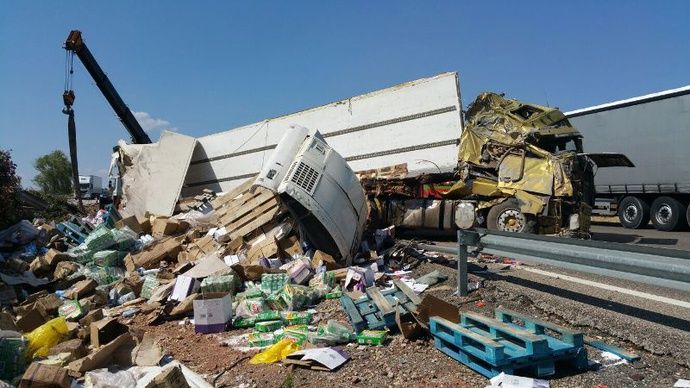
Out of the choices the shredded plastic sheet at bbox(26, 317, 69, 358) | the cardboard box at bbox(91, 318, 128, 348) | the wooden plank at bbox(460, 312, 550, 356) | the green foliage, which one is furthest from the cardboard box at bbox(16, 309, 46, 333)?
the green foliage

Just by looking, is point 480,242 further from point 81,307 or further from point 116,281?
point 116,281

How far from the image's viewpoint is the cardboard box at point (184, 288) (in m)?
5.67

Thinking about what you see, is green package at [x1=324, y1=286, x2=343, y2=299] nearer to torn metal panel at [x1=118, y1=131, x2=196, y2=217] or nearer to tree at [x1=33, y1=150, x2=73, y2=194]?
torn metal panel at [x1=118, y1=131, x2=196, y2=217]

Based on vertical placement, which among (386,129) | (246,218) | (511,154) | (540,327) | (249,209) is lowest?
(540,327)

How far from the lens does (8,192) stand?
10.0 meters

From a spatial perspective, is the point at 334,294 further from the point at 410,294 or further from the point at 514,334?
the point at 514,334

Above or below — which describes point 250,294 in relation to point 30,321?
above

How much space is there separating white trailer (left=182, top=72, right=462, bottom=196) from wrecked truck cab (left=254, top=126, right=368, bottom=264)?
296 centimetres

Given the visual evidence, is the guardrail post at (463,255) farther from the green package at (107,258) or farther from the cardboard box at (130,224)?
the cardboard box at (130,224)

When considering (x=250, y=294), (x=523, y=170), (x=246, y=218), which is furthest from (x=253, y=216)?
(x=523, y=170)

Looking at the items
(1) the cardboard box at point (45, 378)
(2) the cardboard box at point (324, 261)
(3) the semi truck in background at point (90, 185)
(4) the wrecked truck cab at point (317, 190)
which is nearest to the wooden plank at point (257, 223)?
(4) the wrecked truck cab at point (317, 190)

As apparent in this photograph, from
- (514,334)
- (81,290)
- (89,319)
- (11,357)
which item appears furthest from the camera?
(81,290)

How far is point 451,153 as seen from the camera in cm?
945

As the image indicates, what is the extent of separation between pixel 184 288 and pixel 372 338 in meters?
2.96
